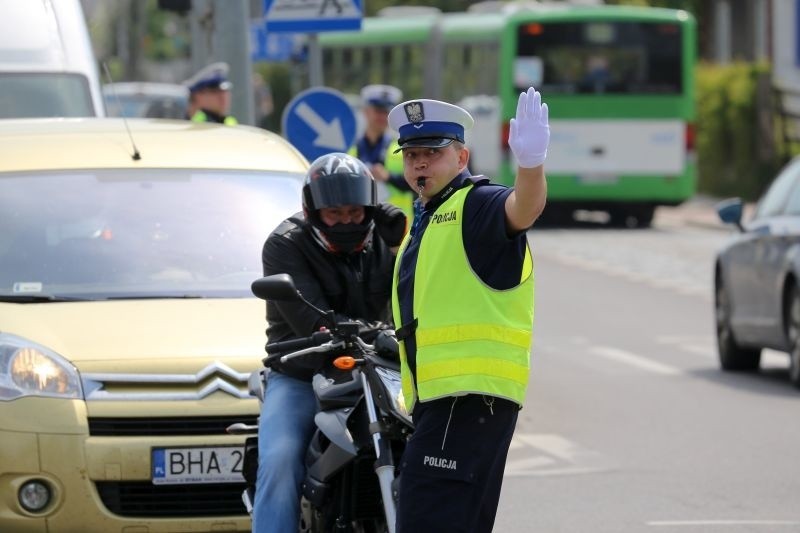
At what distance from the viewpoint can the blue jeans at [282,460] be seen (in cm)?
646

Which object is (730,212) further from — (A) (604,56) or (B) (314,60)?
(A) (604,56)

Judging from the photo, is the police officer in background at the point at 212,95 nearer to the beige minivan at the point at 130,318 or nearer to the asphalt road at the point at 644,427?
the asphalt road at the point at 644,427

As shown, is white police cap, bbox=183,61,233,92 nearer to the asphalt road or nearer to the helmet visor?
the asphalt road

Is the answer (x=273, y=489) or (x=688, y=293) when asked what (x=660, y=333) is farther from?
(x=273, y=489)

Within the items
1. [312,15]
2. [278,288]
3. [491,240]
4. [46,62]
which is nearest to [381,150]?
[312,15]

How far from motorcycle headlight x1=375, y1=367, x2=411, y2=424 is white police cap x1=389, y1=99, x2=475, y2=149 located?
0.73m

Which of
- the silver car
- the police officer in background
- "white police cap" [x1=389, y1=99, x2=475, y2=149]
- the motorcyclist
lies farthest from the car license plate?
the silver car

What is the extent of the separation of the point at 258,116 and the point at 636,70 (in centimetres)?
731

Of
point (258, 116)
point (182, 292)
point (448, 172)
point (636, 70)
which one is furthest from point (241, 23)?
point (636, 70)

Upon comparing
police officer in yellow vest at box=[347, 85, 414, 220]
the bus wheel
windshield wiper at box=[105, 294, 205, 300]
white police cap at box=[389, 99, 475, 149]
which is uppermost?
white police cap at box=[389, 99, 475, 149]

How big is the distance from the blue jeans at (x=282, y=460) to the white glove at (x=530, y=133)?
1529mm

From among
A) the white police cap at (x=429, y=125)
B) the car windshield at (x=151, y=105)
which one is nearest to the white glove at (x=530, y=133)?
the white police cap at (x=429, y=125)

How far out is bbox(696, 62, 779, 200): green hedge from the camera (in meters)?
36.2

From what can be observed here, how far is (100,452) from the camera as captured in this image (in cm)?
727
